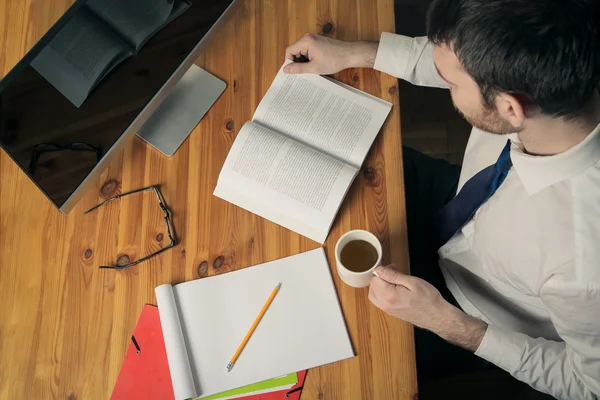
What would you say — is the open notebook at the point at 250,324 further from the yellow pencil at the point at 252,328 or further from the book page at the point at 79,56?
the book page at the point at 79,56

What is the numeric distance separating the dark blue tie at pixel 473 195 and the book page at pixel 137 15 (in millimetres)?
647

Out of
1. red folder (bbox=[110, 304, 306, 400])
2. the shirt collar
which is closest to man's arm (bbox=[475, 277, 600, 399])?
the shirt collar

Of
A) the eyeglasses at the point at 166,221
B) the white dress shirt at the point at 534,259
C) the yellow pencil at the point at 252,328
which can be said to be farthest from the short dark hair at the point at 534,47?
the eyeglasses at the point at 166,221

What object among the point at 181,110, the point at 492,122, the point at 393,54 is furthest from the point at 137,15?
the point at 492,122

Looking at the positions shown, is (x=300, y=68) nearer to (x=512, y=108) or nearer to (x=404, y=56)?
(x=404, y=56)

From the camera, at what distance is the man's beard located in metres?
0.84

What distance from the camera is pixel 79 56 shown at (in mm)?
807

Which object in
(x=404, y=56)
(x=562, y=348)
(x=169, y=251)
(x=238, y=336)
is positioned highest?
(x=404, y=56)

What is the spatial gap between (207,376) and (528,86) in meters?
0.71

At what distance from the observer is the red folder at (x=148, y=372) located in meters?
0.92

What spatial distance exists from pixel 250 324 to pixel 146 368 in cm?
20

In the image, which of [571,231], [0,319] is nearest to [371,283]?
[571,231]

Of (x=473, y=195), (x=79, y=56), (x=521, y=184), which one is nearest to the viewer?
(x=79, y=56)

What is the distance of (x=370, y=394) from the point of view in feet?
2.97
